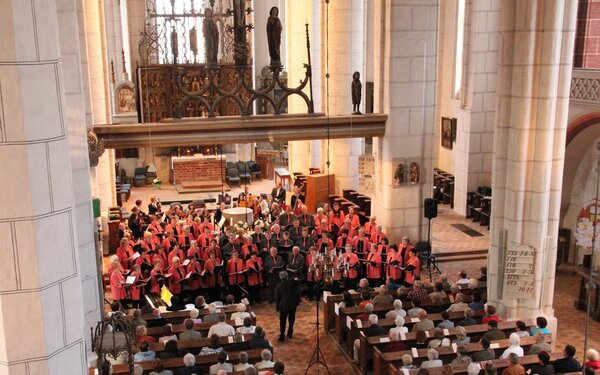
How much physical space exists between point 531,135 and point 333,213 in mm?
7484

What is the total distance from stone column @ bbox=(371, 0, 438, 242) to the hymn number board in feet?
18.0

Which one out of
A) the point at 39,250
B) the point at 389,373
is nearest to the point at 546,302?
the point at 389,373

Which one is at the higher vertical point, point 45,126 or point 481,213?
point 45,126

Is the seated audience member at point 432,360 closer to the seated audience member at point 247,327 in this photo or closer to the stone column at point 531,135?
the seated audience member at point 247,327

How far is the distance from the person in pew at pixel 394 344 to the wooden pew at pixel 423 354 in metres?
0.22

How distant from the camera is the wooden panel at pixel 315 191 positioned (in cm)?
2302

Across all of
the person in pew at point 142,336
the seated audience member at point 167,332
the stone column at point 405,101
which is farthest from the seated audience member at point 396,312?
the stone column at point 405,101

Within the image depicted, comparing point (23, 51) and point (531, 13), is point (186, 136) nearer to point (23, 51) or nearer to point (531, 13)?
point (531, 13)

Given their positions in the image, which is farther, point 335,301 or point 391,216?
point 391,216

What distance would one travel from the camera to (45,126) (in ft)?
17.7

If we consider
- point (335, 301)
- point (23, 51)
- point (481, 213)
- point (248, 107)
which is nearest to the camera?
point (23, 51)

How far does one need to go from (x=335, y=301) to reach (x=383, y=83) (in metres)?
6.88

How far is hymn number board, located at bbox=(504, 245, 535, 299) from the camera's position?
43.4ft

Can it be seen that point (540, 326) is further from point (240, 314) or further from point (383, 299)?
point (240, 314)
